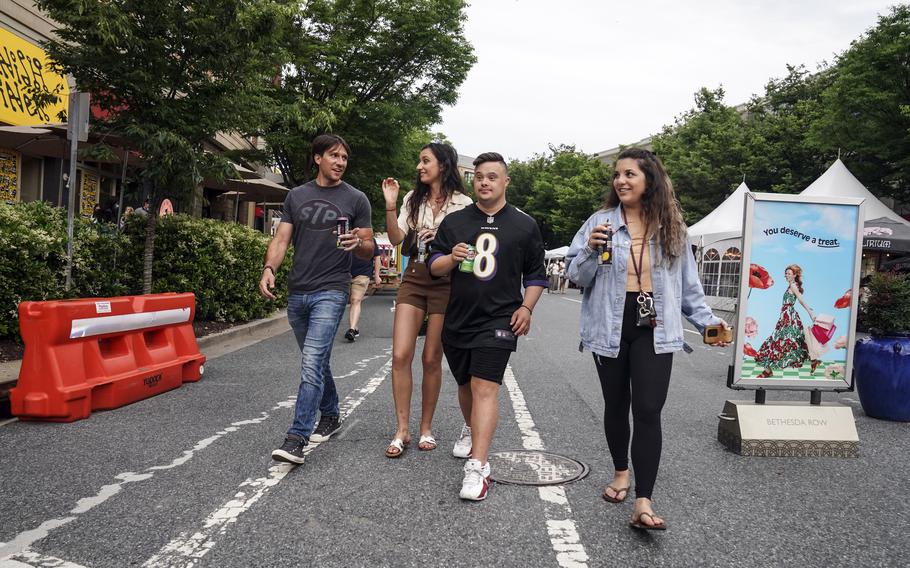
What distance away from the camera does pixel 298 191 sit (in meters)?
4.56

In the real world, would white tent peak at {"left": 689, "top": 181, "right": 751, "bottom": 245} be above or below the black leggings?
above

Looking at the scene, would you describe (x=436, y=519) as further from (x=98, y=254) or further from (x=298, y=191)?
(x=98, y=254)

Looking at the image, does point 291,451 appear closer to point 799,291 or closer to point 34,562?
point 34,562

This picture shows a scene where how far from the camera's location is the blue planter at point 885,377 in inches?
249

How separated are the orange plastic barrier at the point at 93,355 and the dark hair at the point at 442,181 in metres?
2.83

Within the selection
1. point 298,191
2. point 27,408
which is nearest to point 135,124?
point 27,408

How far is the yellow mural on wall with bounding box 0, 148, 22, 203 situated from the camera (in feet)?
44.0

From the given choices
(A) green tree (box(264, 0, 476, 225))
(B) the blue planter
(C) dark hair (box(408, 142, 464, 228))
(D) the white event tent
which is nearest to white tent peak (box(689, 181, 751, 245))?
(D) the white event tent

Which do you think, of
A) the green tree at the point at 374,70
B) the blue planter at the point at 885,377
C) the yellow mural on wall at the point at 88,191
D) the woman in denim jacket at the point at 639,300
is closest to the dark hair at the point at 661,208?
the woman in denim jacket at the point at 639,300

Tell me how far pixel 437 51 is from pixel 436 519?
62.0ft

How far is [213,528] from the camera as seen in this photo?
3.14m

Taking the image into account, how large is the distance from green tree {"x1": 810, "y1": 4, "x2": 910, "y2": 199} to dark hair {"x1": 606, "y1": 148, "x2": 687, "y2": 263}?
1836cm

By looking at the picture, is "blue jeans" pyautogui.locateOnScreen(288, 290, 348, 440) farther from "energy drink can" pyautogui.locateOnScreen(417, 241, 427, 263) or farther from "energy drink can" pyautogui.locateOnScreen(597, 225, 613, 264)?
"energy drink can" pyautogui.locateOnScreen(597, 225, 613, 264)

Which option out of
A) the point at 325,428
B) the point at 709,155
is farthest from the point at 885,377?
→ the point at 709,155
